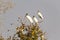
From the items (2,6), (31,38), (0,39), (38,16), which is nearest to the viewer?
(31,38)

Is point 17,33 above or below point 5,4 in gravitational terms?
below

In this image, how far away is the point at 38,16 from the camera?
18.2ft

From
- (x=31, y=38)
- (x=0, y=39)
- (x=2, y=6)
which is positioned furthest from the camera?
(x=2, y=6)

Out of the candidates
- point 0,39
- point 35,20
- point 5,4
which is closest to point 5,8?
point 5,4

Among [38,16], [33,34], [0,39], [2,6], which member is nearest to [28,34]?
[33,34]

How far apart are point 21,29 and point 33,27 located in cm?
25

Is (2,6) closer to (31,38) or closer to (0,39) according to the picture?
(0,39)

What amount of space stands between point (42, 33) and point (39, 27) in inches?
5.8

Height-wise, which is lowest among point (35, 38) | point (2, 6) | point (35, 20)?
point (35, 38)

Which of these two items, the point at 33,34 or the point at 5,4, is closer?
the point at 33,34

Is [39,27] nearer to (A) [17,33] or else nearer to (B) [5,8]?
(A) [17,33]

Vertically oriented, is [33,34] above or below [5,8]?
below

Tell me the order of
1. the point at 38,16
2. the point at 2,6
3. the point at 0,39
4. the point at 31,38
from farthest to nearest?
the point at 2,6, the point at 0,39, the point at 38,16, the point at 31,38

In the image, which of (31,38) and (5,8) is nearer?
(31,38)
